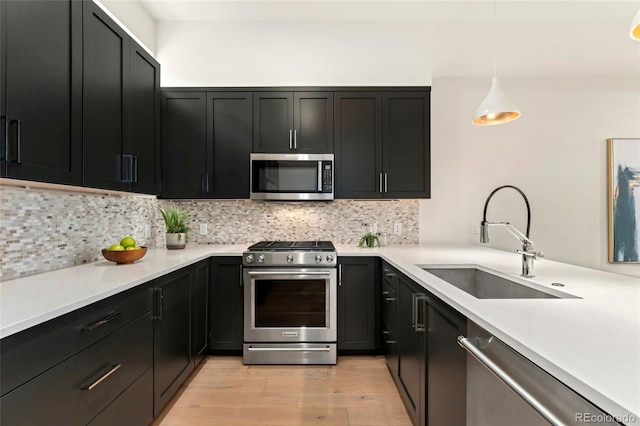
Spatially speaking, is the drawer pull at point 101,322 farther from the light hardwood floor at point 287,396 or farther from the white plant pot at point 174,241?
the white plant pot at point 174,241

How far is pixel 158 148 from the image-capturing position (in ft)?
8.56

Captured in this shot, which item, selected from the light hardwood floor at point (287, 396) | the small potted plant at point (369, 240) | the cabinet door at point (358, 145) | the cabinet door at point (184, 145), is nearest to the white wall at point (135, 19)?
the cabinet door at point (184, 145)

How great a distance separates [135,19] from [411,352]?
3.30 meters

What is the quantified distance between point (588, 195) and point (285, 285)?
10.4 ft

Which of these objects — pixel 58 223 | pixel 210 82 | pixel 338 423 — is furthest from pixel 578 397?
pixel 210 82

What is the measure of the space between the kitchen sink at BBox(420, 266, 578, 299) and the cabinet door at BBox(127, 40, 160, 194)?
2096 mm

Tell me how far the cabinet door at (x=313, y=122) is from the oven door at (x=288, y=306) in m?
1.11

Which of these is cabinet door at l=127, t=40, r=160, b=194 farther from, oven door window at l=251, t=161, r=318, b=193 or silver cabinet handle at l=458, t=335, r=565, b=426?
silver cabinet handle at l=458, t=335, r=565, b=426

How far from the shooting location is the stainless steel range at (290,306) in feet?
8.25

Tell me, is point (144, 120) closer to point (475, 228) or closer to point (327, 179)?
point (327, 179)

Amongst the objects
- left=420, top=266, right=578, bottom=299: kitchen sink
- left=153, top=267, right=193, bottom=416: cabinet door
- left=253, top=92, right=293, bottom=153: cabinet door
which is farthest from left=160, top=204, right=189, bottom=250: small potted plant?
left=420, top=266, right=578, bottom=299: kitchen sink

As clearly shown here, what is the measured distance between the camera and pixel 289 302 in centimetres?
254

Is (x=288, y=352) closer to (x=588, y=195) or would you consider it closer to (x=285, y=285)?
(x=285, y=285)

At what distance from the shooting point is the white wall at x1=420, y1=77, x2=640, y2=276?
317 centimetres
